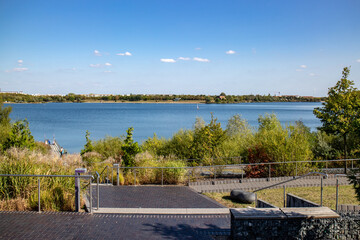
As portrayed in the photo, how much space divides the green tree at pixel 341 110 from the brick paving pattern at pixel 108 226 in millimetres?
10661

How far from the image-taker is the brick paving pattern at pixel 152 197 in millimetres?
10328

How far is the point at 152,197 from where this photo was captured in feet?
37.2

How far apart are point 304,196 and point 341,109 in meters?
7.26

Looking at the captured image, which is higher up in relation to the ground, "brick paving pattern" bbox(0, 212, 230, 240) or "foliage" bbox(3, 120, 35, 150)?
"foliage" bbox(3, 120, 35, 150)

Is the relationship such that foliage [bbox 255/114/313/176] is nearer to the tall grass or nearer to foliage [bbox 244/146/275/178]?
foliage [bbox 244/146/275/178]

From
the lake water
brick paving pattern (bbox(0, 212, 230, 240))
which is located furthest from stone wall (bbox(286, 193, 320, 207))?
the lake water

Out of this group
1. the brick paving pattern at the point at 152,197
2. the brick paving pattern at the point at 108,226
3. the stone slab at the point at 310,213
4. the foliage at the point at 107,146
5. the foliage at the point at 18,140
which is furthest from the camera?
the foliage at the point at 107,146

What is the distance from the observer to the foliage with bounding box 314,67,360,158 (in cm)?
1656

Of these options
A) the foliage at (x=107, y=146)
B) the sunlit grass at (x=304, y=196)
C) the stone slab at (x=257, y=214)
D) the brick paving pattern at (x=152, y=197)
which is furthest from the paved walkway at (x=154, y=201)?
the foliage at (x=107, y=146)

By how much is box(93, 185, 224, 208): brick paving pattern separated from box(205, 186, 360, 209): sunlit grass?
697 mm

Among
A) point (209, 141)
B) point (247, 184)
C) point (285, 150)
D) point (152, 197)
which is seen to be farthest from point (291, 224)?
point (209, 141)

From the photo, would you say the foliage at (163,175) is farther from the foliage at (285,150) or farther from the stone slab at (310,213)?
the stone slab at (310,213)

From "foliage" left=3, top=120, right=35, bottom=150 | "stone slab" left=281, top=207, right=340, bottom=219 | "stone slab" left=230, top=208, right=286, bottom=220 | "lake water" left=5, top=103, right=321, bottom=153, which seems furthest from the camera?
"lake water" left=5, top=103, right=321, bottom=153

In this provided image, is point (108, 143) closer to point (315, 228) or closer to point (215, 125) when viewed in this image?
point (215, 125)
